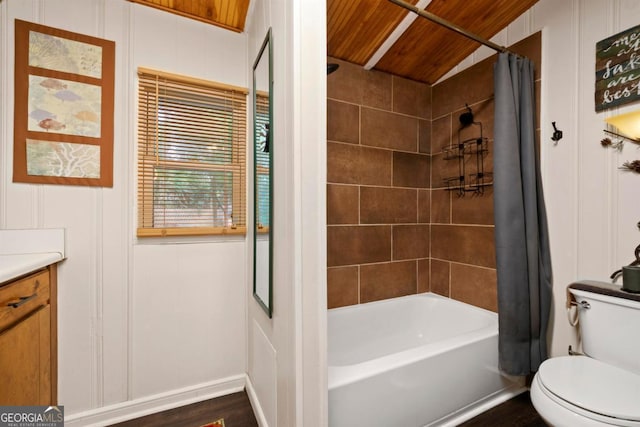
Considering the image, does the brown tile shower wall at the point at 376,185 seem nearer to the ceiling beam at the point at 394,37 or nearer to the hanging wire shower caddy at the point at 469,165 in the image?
the ceiling beam at the point at 394,37

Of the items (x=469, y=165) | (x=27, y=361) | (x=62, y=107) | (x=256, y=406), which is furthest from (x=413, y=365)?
(x=62, y=107)

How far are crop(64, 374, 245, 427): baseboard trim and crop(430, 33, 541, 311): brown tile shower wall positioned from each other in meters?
1.85

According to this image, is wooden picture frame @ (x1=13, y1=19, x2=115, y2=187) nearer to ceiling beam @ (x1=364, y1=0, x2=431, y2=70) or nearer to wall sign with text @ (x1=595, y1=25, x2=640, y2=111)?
ceiling beam @ (x1=364, y1=0, x2=431, y2=70)

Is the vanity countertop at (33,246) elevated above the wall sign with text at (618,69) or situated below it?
below

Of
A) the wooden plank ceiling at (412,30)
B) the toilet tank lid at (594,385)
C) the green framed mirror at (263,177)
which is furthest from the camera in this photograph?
the wooden plank ceiling at (412,30)

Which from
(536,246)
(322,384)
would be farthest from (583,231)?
(322,384)

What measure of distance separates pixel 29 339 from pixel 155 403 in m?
0.83

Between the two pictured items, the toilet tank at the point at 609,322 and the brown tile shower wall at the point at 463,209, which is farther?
the brown tile shower wall at the point at 463,209

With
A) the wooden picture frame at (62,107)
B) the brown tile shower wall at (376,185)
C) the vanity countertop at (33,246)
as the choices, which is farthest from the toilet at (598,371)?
the wooden picture frame at (62,107)

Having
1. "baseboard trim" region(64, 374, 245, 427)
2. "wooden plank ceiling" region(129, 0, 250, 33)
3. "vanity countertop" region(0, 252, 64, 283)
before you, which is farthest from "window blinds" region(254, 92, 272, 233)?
"baseboard trim" region(64, 374, 245, 427)

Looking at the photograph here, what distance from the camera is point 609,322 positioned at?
1359 mm

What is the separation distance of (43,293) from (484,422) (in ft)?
8.07

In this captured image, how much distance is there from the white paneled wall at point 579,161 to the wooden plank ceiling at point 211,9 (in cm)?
193

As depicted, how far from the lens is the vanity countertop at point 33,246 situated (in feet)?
4.20
